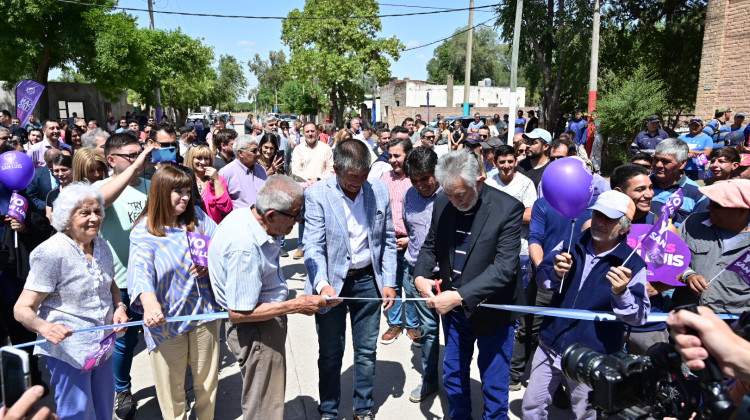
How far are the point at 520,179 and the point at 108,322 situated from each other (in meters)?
3.61

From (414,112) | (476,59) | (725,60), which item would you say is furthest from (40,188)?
(476,59)

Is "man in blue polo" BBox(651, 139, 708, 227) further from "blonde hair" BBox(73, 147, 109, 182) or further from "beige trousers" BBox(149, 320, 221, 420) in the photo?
"blonde hair" BBox(73, 147, 109, 182)

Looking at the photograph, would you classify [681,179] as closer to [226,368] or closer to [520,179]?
[520,179]

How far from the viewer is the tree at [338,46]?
23812mm

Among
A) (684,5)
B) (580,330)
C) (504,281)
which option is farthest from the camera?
(684,5)

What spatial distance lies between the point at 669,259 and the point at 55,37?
A: 898 inches

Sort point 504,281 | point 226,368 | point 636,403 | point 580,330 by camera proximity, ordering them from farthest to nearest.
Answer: point 226,368, point 504,281, point 580,330, point 636,403

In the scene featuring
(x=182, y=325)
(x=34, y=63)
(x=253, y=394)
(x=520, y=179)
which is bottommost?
(x=253, y=394)

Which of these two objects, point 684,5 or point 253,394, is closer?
point 253,394

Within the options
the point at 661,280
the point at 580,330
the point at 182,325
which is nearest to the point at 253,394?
the point at 182,325

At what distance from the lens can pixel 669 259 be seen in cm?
298

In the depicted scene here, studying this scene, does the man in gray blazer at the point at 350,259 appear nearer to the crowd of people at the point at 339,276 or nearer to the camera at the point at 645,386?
the crowd of people at the point at 339,276

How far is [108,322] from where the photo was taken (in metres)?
3.03

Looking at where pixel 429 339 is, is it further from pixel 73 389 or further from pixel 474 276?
pixel 73 389
